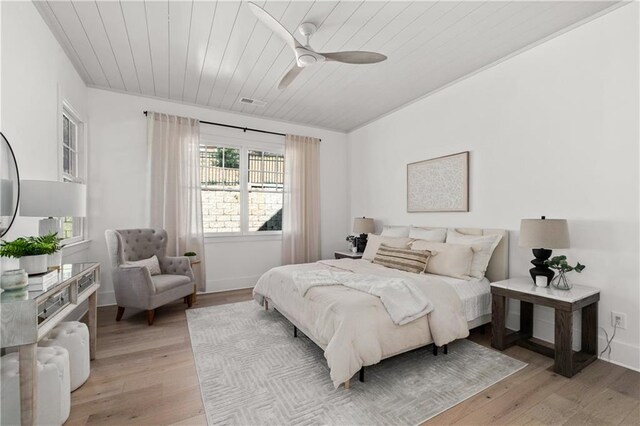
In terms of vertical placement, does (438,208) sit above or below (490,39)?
below

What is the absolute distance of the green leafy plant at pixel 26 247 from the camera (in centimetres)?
170

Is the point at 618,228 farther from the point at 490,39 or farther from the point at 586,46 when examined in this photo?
the point at 490,39

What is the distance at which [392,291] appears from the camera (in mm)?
2342

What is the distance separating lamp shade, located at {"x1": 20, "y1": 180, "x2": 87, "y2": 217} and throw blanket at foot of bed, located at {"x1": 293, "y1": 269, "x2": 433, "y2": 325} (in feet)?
6.25

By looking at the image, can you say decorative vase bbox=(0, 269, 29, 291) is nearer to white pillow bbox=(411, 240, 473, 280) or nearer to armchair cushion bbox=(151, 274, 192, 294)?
armchair cushion bbox=(151, 274, 192, 294)

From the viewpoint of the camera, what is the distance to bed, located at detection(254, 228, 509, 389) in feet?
6.63

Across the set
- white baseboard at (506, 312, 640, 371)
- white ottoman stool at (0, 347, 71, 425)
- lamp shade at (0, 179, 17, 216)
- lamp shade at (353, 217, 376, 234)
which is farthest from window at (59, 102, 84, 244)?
white baseboard at (506, 312, 640, 371)

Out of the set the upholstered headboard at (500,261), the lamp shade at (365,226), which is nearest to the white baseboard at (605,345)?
the upholstered headboard at (500,261)

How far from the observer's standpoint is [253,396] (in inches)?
78.7

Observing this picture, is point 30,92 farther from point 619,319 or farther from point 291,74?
point 619,319

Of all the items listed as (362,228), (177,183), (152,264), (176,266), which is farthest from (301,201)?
(152,264)

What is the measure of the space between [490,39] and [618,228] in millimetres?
2040

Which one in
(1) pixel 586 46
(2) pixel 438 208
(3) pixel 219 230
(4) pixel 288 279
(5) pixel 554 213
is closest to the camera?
(1) pixel 586 46

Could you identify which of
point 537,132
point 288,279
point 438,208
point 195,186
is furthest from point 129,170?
point 537,132
